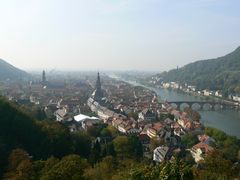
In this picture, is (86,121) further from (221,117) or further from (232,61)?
(232,61)

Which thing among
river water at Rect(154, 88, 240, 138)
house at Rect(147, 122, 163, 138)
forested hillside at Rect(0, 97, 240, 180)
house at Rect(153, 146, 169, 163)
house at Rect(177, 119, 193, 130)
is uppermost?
forested hillside at Rect(0, 97, 240, 180)

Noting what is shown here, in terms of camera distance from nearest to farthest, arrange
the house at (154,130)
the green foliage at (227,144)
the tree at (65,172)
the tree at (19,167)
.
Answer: the tree at (65,172)
the tree at (19,167)
the green foliage at (227,144)
the house at (154,130)

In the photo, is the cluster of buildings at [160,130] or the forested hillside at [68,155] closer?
the forested hillside at [68,155]

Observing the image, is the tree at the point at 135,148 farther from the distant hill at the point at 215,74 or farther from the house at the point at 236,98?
→ the distant hill at the point at 215,74

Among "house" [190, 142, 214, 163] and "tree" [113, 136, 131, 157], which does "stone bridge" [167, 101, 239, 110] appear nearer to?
"house" [190, 142, 214, 163]

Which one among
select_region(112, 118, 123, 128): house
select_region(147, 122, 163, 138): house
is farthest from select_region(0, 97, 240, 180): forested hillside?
select_region(112, 118, 123, 128): house

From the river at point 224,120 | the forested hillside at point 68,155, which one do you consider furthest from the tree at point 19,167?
the river at point 224,120

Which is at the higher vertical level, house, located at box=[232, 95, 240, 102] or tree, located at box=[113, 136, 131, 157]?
tree, located at box=[113, 136, 131, 157]
